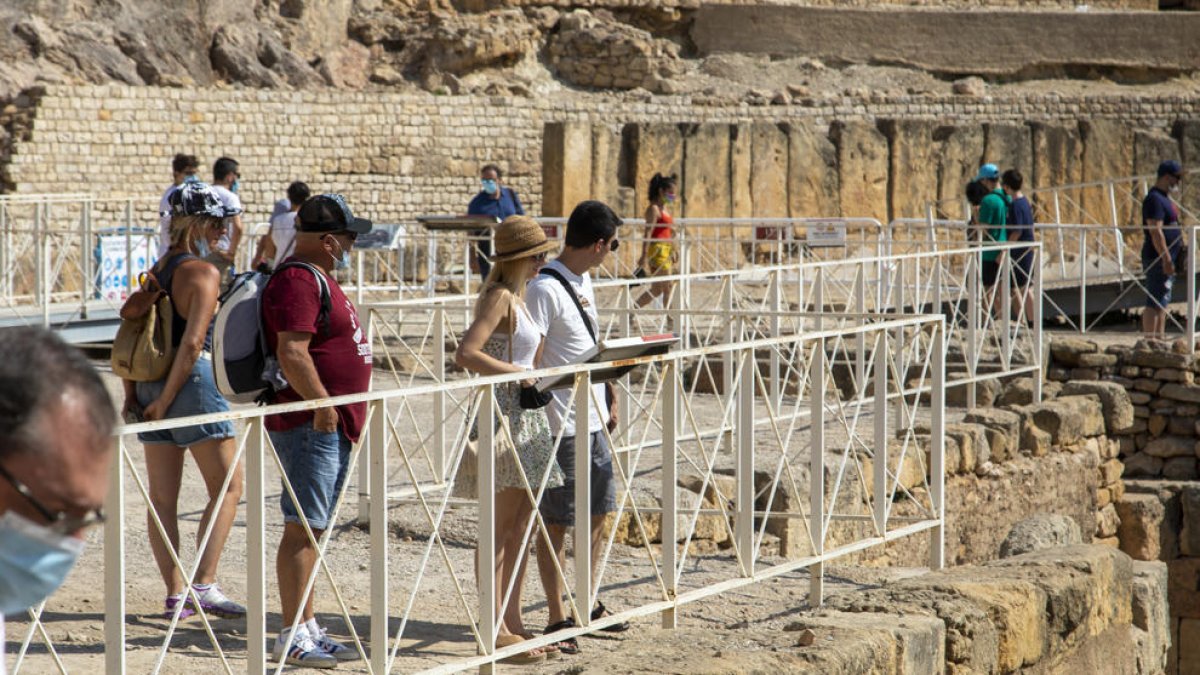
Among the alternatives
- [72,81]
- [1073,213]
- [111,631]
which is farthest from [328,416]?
[72,81]

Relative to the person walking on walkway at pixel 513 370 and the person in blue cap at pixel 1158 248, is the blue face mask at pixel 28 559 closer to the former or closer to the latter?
the person walking on walkway at pixel 513 370

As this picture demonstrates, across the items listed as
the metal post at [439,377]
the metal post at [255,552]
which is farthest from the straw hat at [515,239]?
the metal post at [439,377]

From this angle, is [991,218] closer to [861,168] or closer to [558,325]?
[558,325]

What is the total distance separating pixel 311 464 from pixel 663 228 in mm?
9415

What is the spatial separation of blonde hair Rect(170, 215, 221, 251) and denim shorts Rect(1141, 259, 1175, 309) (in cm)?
902

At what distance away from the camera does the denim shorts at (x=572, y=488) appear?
16.6 feet

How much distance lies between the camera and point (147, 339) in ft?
16.8

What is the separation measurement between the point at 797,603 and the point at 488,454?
2.02m

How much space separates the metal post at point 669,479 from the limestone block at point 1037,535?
2.61m

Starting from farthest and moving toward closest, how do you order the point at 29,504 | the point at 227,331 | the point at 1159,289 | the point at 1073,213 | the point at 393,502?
the point at 1073,213 < the point at 1159,289 < the point at 393,502 < the point at 227,331 < the point at 29,504

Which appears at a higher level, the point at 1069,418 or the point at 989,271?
the point at 989,271

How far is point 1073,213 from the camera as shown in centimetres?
2177

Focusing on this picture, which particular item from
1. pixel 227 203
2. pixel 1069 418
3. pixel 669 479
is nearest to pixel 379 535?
pixel 669 479

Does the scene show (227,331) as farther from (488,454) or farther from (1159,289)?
(1159,289)
